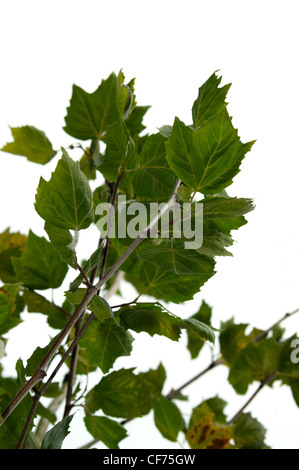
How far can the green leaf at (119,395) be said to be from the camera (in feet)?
1.30

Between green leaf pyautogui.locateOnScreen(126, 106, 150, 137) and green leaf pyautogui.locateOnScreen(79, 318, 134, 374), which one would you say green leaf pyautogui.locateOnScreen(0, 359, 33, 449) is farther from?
green leaf pyautogui.locateOnScreen(126, 106, 150, 137)

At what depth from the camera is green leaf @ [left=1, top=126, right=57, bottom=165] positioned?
498 millimetres

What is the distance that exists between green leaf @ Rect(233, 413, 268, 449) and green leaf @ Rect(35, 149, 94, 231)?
0.27 meters

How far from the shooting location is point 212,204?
0.26m

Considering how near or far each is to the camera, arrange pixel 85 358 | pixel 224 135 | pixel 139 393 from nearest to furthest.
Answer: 1. pixel 224 135
2. pixel 139 393
3. pixel 85 358

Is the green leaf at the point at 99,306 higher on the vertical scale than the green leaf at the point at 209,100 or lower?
lower

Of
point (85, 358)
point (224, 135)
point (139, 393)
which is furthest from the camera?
point (85, 358)

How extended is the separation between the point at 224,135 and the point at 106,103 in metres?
0.21

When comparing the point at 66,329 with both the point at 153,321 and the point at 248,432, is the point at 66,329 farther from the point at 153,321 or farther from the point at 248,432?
the point at 248,432

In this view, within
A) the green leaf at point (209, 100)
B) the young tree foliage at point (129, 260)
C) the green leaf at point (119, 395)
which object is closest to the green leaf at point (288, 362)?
the young tree foliage at point (129, 260)

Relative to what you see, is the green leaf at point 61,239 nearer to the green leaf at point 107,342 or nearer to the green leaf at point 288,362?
the green leaf at point 107,342

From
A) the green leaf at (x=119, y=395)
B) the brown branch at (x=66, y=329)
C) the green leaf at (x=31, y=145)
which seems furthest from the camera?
the green leaf at (x=31, y=145)

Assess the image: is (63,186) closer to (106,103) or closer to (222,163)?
(222,163)
